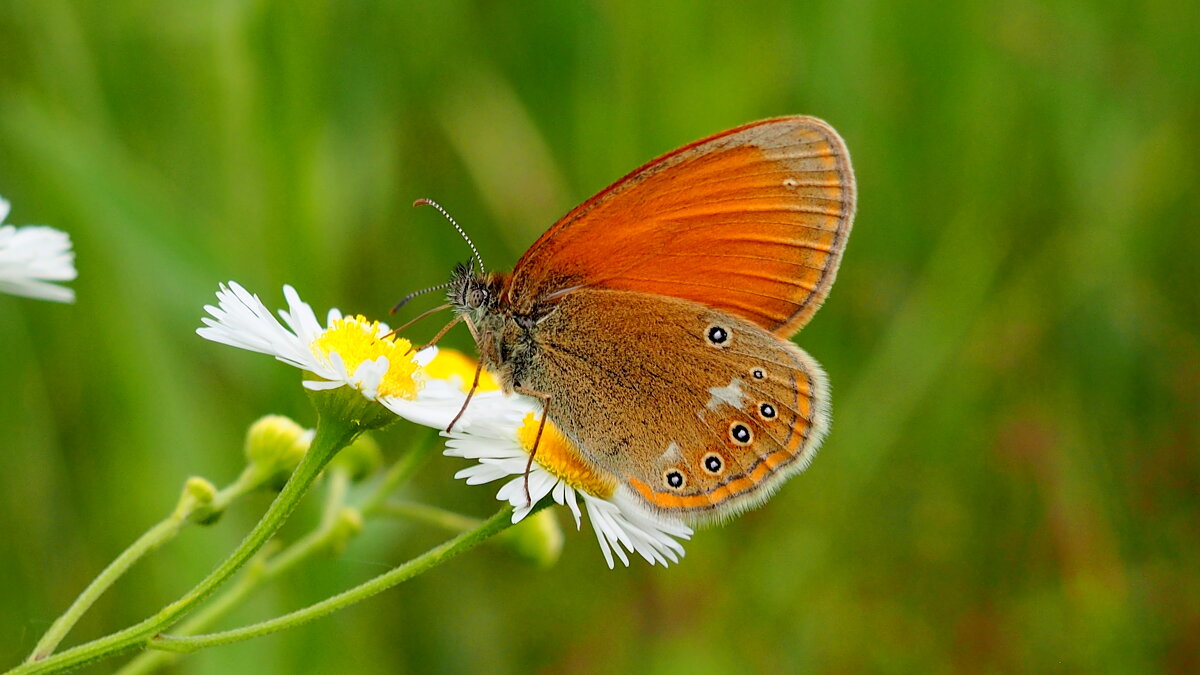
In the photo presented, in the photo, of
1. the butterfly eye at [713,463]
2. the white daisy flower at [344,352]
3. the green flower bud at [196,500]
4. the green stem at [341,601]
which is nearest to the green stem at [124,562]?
the green flower bud at [196,500]

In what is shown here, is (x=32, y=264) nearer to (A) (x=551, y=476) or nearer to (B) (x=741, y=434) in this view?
(A) (x=551, y=476)

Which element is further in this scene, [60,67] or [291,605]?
[60,67]

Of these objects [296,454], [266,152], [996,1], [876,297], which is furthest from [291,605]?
[996,1]

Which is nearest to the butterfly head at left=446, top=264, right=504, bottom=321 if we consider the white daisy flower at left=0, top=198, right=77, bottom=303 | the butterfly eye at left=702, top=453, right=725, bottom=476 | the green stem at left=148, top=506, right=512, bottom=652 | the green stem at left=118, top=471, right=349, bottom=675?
the green stem at left=118, top=471, right=349, bottom=675

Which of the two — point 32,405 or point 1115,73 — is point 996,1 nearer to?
point 1115,73

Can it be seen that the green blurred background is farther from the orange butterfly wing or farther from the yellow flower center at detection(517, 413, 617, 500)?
the orange butterfly wing

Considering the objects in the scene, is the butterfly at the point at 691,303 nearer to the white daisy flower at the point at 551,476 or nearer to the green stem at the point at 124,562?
the white daisy flower at the point at 551,476
